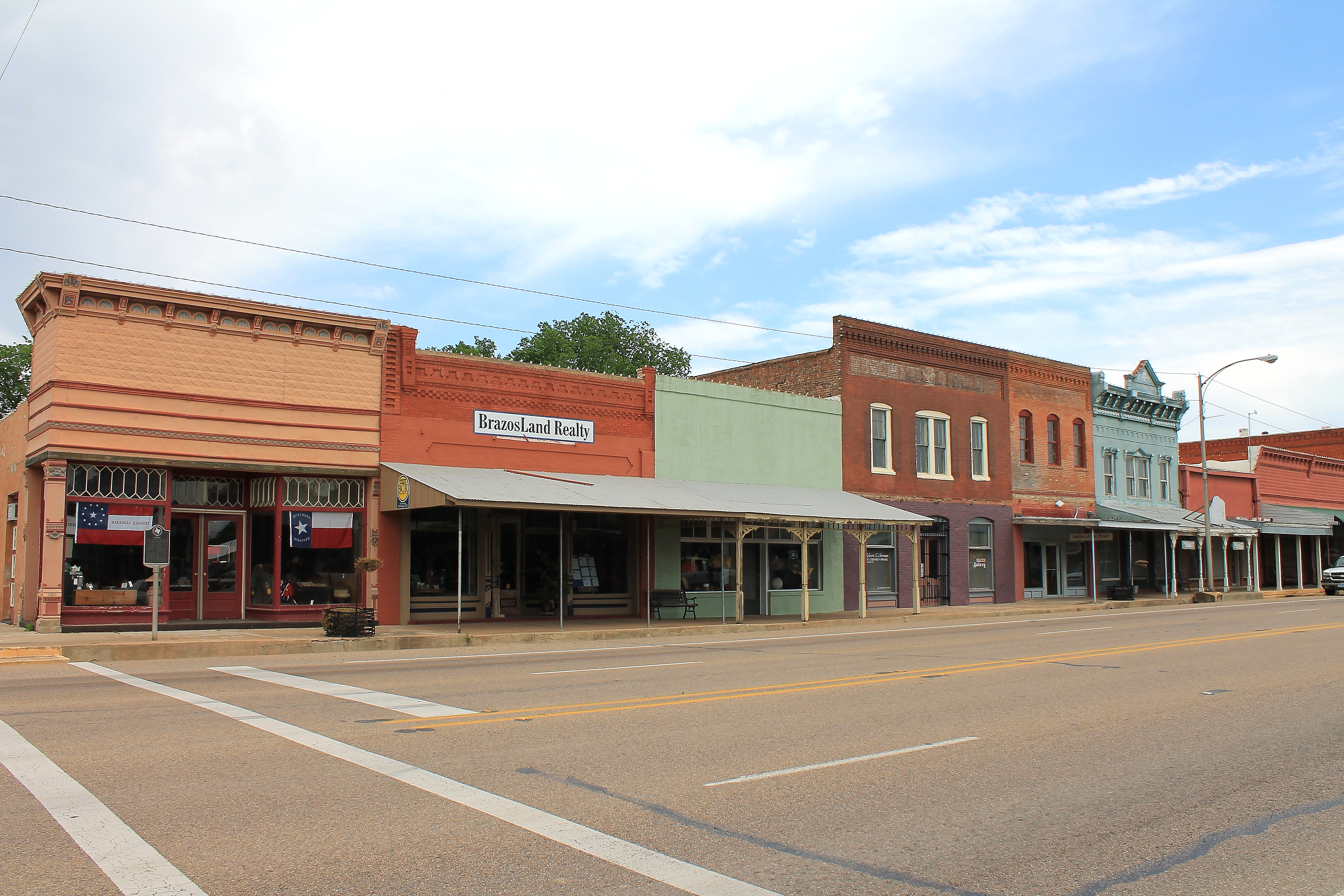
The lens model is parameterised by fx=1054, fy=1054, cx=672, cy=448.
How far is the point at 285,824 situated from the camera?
5852 mm

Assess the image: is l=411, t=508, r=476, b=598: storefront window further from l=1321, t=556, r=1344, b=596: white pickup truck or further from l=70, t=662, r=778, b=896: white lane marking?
l=1321, t=556, r=1344, b=596: white pickup truck

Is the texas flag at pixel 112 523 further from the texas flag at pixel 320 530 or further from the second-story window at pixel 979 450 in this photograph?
the second-story window at pixel 979 450

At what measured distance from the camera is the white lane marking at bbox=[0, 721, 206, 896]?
4.84 metres

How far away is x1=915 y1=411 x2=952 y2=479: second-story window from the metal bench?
9.98 metres

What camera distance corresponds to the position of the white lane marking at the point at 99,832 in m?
4.84

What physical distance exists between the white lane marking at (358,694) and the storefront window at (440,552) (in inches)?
318

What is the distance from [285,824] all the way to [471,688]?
603cm

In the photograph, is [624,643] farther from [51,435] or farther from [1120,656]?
[51,435]

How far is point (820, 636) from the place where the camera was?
71.2 feet

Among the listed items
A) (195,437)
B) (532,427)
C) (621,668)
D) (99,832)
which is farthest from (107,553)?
(99,832)

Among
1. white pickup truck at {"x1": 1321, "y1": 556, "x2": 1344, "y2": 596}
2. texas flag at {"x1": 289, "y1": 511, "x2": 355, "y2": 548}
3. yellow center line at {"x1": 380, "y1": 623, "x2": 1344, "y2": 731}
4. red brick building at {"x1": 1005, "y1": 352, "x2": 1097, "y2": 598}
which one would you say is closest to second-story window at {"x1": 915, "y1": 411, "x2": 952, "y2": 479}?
red brick building at {"x1": 1005, "y1": 352, "x2": 1097, "y2": 598}

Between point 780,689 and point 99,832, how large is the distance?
749 centimetres

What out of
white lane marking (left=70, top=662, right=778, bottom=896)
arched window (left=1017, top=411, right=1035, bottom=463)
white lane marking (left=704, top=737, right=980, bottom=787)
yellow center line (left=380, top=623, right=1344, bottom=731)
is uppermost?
arched window (left=1017, top=411, right=1035, bottom=463)

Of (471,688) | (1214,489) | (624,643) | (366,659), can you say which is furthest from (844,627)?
(1214,489)
